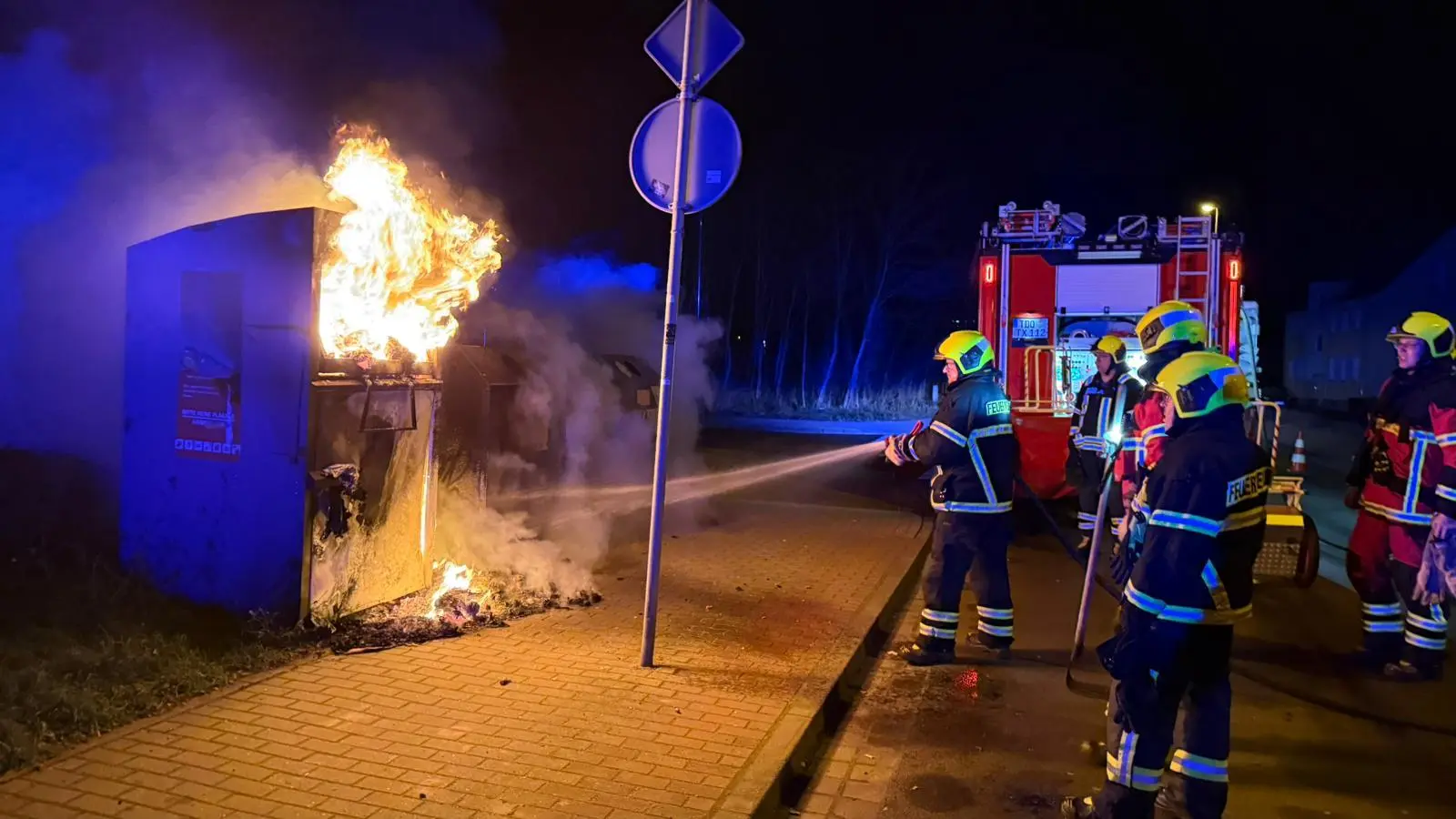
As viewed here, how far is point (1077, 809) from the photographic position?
3822 mm

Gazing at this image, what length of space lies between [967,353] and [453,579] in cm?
374

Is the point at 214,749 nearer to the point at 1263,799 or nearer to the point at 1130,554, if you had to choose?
the point at 1130,554

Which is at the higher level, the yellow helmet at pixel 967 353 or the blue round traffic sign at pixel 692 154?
the blue round traffic sign at pixel 692 154

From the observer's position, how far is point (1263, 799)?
4109 mm

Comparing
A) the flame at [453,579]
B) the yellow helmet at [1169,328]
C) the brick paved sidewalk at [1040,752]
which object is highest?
the yellow helmet at [1169,328]

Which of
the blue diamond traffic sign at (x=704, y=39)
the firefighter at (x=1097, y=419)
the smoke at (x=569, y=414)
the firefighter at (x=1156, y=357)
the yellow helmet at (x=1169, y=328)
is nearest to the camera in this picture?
the firefighter at (x=1156, y=357)

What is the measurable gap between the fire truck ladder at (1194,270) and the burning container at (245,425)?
9.81m

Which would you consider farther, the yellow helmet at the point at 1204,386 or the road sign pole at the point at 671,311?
the road sign pole at the point at 671,311

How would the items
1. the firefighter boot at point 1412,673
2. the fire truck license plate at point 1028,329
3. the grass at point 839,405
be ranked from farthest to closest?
1. the grass at point 839,405
2. the fire truck license plate at point 1028,329
3. the firefighter boot at point 1412,673

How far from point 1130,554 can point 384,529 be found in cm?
418

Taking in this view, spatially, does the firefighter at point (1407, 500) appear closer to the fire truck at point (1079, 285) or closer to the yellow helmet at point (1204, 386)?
the yellow helmet at point (1204, 386)

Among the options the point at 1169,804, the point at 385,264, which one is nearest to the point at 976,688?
the point at 1169,804

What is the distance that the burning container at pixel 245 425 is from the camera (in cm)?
509

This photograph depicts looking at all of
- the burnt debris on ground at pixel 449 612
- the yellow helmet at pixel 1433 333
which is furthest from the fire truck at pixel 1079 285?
the burnt debris on ground at pixel 449 612
